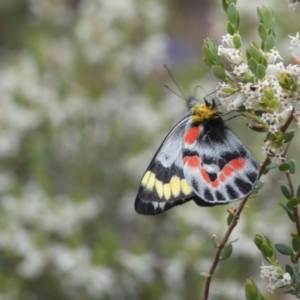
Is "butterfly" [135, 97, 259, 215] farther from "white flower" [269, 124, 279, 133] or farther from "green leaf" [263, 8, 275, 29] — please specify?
"green leaf" [263, 8, 275, 29]

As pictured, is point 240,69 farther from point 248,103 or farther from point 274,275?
point 274,275

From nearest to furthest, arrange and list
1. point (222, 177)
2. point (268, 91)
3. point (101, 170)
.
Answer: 1. point (268, 91)
2. point (222, 177)
3. point (101, 170)

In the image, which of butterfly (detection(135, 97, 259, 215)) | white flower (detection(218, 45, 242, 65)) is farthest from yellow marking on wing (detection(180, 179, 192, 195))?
white flower (detection(218, 45, 242, 65))

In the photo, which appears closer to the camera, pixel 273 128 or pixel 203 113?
pixel 273 128

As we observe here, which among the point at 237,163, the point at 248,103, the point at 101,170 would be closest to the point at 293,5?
the point at 248,103

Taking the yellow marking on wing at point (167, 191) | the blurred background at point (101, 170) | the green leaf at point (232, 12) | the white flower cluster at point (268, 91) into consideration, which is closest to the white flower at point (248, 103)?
the white flower cluster at point (268, 91)
